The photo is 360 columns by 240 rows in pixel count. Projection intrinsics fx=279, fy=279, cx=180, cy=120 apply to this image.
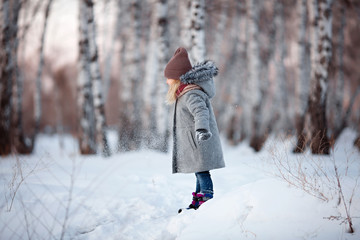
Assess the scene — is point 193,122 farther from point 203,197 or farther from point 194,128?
point 203,197

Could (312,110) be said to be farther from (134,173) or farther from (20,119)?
(20,119)

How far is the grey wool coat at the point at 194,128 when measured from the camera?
123 inches

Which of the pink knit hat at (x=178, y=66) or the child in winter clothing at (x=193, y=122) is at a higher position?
the pink knit hat at (x=178, y=66)

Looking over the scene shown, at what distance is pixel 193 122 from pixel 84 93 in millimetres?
5300

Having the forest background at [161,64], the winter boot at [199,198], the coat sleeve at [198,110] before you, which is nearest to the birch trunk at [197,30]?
the forest background at [161,64]

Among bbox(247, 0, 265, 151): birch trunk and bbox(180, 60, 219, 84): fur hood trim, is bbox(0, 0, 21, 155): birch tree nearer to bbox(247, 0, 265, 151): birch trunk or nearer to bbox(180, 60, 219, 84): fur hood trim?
bbox(180, 60, 219, 84): fur hood trim

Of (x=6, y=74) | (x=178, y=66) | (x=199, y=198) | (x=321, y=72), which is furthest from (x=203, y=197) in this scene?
(x=6, y=74)

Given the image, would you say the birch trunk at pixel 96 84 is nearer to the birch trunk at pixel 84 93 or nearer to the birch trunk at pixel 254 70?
the birch trunk at pixel 84 93

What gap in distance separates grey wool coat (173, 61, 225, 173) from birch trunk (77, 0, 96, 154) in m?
4.98

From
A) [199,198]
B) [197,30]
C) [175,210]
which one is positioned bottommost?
[175,210]

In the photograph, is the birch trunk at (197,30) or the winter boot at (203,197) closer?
the winter boot at (203,197)

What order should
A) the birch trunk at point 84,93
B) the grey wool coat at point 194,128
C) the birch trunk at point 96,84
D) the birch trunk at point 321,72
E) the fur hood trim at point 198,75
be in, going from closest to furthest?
Result: the grey wool coat at point 194,128, the fur hood trim at point 198,75, the birch trunk at point 321,72, the birch trunk at point 84,93, the birch trunk at point 96,84

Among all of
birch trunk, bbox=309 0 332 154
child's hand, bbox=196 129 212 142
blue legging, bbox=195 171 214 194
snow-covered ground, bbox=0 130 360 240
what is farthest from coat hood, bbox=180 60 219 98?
birch trunk, bbox=309 0 332 154

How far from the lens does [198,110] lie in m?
3.03
